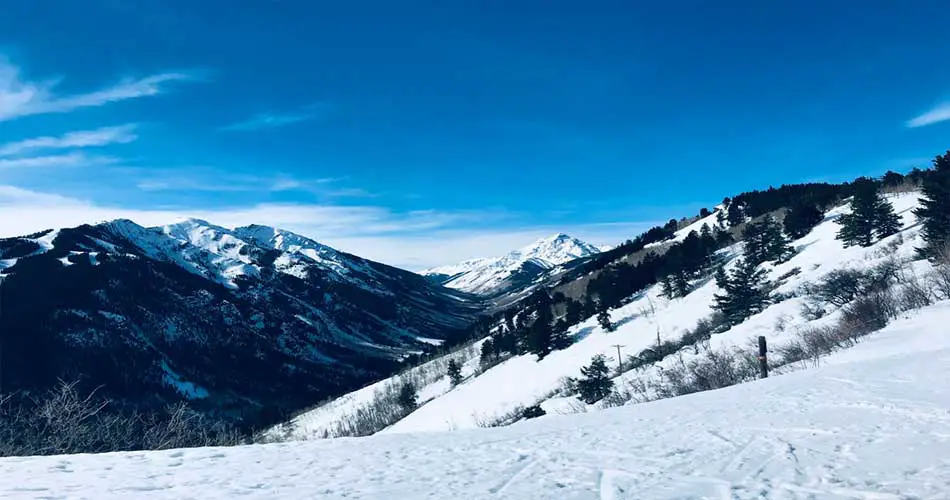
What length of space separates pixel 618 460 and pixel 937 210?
3854cm

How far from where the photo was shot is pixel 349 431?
84688mm

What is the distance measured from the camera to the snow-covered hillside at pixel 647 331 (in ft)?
122

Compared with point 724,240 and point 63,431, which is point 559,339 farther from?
point 63,431

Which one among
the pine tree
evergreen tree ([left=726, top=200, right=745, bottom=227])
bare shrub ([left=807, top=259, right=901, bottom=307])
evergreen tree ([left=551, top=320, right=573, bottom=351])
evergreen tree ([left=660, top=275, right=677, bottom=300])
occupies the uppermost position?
evergreen tree ([left=726, top=200, right=745, bottom=227])

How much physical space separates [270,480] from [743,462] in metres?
7.39

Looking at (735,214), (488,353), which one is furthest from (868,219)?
(735,214)

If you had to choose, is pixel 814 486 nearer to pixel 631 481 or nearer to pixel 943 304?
pixel 631 481

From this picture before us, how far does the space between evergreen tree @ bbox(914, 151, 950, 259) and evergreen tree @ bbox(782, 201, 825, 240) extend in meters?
33.4

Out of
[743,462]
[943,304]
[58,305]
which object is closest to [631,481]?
[743,462]

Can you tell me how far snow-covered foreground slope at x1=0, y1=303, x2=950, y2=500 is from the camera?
6.86m

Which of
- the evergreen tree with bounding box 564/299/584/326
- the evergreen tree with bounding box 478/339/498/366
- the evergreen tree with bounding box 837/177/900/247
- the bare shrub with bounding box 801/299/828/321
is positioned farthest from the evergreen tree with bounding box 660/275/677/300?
the bare shrub with bounding box 801/299/828/321

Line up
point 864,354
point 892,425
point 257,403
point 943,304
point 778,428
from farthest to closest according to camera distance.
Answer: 1. point 257,403
2. point 943,304
3. point 864,354
4. point 778,428
5. point 892,425

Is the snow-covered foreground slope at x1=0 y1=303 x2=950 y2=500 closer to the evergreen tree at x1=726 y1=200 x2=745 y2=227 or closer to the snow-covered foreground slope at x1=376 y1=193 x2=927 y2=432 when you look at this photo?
the snow-covered foreground slope at x1=376 y1=193 x2=927 y2=432

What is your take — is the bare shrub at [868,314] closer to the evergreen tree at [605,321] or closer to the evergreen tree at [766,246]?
the evergreen tree at [766,246]
